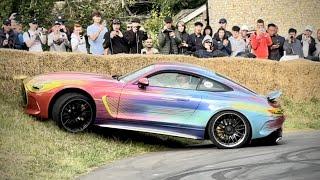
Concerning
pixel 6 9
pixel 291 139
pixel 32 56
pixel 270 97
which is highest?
pixel 6 9

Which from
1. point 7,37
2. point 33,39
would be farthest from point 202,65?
point 7,37

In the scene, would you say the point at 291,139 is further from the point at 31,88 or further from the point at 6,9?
the point at 6,9

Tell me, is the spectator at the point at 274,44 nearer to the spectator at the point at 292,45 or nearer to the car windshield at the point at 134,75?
the spectator at the point at 292,45

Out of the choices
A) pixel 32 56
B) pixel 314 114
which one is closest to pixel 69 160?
pixel 32 56

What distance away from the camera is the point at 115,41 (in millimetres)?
17625

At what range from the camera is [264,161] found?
11570 millimetres

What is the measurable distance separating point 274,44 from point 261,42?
1.72 ft

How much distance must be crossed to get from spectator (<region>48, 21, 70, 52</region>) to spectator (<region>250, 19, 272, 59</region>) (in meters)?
5.51

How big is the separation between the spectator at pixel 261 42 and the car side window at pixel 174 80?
18.3 feet

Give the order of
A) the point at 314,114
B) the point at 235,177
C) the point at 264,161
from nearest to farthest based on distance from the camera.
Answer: the point at 235,177 → the point at 264,161 → the point at 314,114

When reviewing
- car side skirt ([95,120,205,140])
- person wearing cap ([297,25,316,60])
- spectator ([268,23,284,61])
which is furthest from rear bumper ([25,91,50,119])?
person wearing cap ([297,25,316,60])

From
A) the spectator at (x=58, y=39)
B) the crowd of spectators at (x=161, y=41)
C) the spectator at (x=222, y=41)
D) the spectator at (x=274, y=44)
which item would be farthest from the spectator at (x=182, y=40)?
the spectator at (x=58, y=39)

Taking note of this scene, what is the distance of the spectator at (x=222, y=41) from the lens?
18.8 metres

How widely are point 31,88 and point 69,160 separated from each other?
8.34 feet
